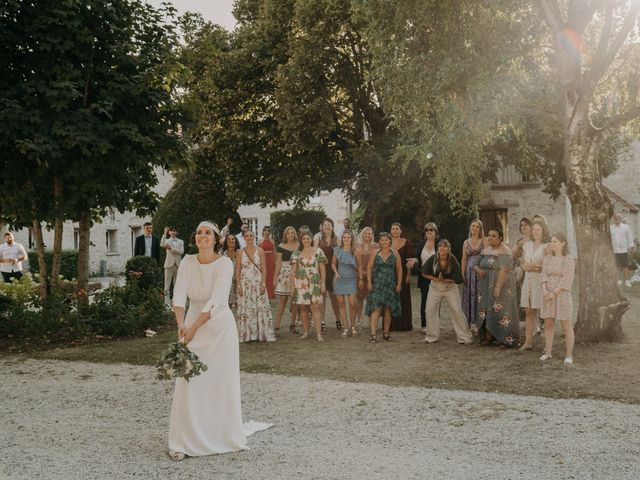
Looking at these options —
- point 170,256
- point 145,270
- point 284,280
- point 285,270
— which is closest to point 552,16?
point 285,270

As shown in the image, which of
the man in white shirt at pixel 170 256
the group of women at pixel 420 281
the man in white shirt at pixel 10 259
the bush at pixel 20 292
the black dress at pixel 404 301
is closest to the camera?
the group of women at pixel 420 281

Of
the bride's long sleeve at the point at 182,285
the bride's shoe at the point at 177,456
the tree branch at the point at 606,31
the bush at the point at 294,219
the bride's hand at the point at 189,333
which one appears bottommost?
the bride's shoe at the point at 177,456

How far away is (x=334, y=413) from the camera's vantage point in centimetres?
676

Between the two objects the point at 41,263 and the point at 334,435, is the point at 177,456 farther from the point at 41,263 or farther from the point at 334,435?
the point at 41,263

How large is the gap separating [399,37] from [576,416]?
25.4ft

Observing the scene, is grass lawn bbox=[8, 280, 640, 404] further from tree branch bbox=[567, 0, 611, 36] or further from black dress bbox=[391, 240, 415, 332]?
tree branch bbox=[567, 0, 611, 36]

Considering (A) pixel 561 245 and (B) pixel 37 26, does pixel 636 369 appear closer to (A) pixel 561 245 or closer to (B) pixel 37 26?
(A) pixel 561 245

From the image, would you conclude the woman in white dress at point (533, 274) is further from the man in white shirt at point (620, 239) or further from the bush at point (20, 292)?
the man in white shirt at point (620, 239)

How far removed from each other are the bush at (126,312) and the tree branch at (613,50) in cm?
895

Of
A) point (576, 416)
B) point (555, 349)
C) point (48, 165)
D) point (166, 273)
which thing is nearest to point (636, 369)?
point (555, 349)

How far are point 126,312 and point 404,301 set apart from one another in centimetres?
522

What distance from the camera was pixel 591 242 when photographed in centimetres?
1107

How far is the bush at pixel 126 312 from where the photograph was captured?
491 inches

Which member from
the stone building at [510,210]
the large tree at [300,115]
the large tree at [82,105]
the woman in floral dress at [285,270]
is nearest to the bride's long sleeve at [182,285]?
the large tree at [82,105]
